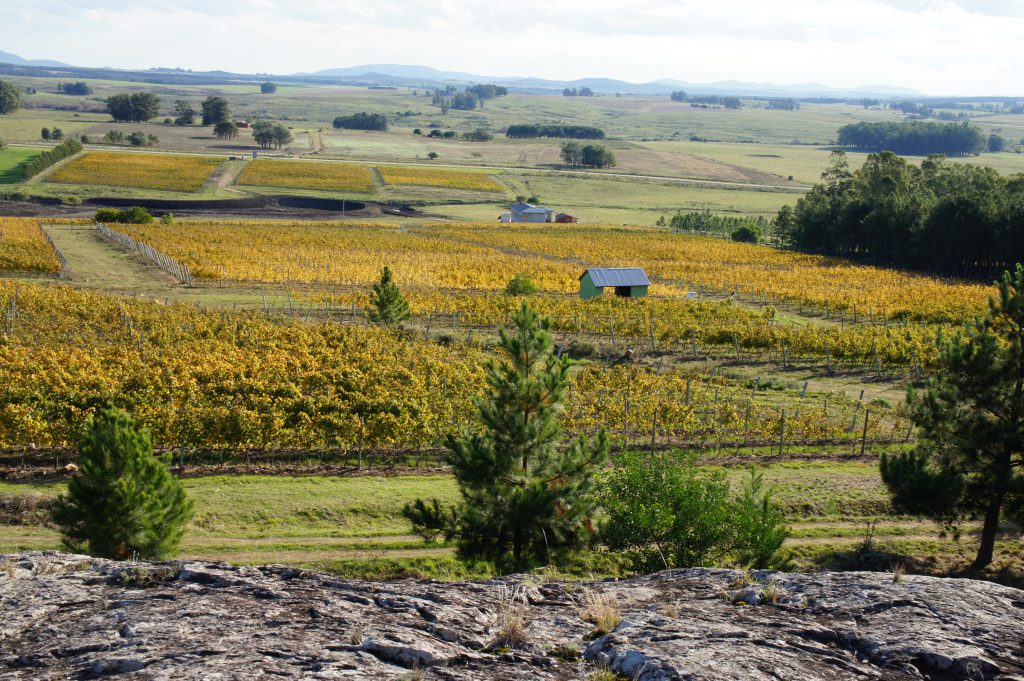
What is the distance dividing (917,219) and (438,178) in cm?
8504

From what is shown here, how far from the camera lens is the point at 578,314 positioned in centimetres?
5278

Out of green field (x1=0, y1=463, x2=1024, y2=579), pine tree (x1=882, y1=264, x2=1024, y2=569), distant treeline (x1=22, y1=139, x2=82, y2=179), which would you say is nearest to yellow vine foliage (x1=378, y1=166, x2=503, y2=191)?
distant treeline (x1=22, y1=139, x2=82, y2=179)

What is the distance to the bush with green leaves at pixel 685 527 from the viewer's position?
59.4ft

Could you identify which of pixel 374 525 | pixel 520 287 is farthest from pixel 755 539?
pixel 520 287

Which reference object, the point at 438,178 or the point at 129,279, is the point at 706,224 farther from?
the point at 129,279

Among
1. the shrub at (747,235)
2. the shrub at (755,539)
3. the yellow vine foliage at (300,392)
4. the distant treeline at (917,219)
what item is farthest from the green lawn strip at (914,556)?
the shrub at (747,235)

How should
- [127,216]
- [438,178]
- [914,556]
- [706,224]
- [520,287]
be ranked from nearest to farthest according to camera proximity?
1. [914,556]
2. [520,287]
3. [127,216]
4. [706,224]
5. [438,178]

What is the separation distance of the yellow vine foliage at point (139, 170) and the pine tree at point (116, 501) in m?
113

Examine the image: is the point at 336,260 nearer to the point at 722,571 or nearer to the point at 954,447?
the point at 954,447

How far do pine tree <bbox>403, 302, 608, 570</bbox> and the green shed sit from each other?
41971 mm

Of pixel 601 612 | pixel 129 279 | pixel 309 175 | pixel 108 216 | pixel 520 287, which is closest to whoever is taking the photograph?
pixel 601 612

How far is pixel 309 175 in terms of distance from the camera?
140375mm

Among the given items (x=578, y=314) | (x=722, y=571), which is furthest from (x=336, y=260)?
(x=722, y=571)

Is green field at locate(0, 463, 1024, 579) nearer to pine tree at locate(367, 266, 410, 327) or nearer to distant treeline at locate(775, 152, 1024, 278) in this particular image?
pine tree at locate(367, 266, 410, 327)
